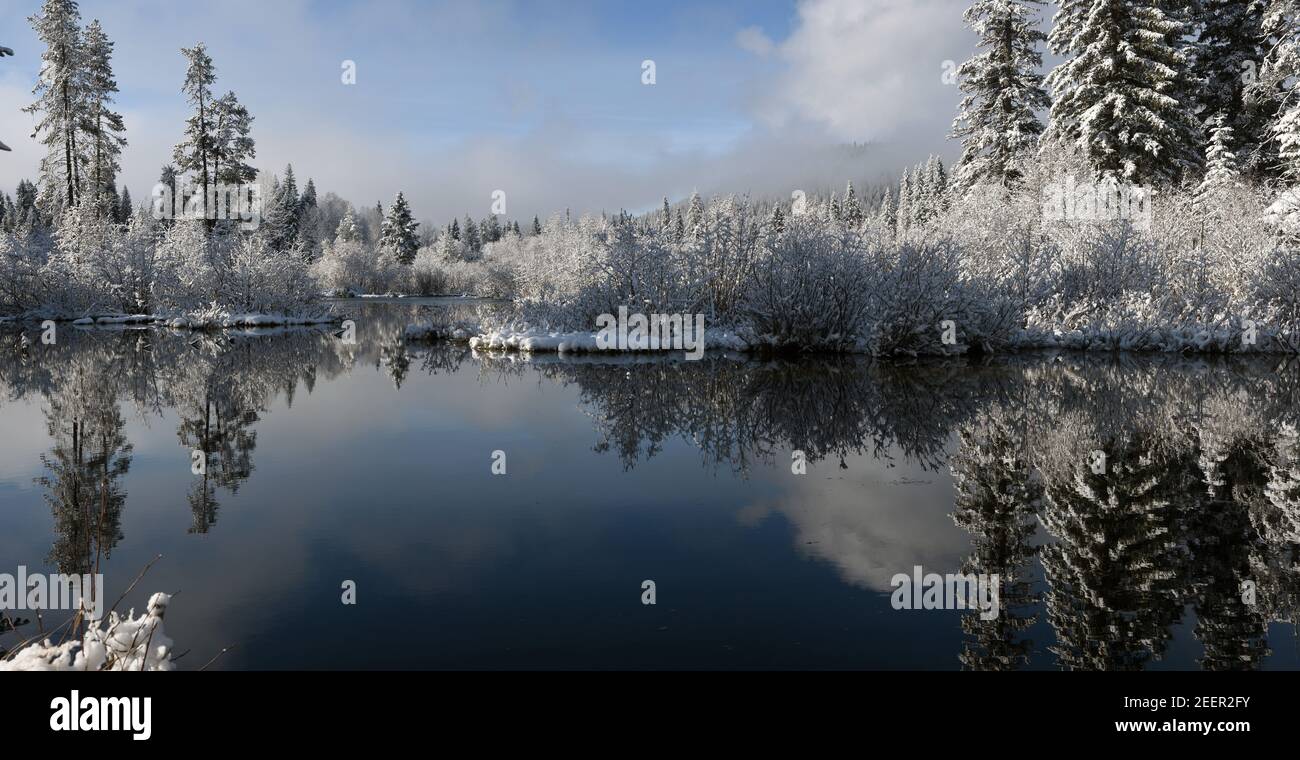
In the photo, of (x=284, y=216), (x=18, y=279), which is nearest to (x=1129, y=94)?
(x=18, y=279)

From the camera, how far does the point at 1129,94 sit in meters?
30.8

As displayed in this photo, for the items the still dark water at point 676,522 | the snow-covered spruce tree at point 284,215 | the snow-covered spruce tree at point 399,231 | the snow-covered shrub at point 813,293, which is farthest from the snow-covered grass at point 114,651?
the snow-covered spruce tree at point 399,231

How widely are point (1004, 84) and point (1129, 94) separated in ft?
27.4

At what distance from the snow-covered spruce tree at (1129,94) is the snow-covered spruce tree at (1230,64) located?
2.51 meters

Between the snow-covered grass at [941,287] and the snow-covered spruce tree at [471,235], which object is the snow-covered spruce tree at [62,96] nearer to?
the snow-covered grass at [941,287]

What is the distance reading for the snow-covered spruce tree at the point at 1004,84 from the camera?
123 ft

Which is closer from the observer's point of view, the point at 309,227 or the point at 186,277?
the point at 186,277

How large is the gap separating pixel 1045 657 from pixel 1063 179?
29.5m

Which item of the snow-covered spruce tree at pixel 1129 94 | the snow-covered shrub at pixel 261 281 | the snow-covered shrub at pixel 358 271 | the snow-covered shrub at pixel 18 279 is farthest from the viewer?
the snow-covered shrub at pixel 358 271

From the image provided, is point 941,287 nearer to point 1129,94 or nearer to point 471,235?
point 1129,94

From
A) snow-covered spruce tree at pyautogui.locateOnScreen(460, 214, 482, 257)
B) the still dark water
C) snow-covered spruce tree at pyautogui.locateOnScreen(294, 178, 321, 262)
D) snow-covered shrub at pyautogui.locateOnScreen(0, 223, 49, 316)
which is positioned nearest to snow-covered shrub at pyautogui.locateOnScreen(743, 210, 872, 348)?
the still dark water

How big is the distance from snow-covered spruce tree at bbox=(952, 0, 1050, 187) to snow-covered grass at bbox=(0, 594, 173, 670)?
39816mm

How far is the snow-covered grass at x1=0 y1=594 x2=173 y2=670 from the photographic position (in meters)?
2.86
